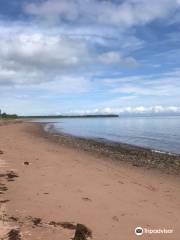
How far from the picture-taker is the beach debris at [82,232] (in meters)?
6.86

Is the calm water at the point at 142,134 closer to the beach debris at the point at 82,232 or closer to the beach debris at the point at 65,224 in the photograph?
the beach debris at the point at 65,224

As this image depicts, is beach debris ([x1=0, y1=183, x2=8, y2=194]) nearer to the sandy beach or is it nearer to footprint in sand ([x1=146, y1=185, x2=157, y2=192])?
the sandy beach

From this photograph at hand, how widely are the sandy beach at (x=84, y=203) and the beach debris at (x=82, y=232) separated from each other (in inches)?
0.9

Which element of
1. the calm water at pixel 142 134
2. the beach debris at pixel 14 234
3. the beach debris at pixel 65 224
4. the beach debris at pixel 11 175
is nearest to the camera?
the beach debris at pixel 14 234

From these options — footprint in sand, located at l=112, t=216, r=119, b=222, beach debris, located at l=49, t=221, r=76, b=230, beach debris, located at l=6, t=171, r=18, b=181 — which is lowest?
footprint in sand, located at l=112, t=216, r=119, b=222

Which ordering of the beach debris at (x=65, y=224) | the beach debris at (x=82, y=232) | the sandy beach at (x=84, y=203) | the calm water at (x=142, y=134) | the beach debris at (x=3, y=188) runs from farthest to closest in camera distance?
the calm water at (x=142, y=134) < the beach debris at (x=3, y=188) < the beach debris at (x=65, y=224) < the sandy beach at (x=84, y=203) < the beach debris at (x=82, y=232)

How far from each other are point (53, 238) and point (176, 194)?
20.1 ft

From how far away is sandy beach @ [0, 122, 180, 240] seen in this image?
730cm

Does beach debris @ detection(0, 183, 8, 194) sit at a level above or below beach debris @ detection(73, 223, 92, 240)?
above

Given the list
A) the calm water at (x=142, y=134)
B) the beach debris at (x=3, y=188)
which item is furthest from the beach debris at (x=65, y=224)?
the calm water at (x=142, y=134)

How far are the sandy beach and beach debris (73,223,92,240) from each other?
0.08 feet

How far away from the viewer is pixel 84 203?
9.49m

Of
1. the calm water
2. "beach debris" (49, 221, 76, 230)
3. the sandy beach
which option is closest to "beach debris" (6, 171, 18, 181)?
the sandy beach

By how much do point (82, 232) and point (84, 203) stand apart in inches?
94.0
